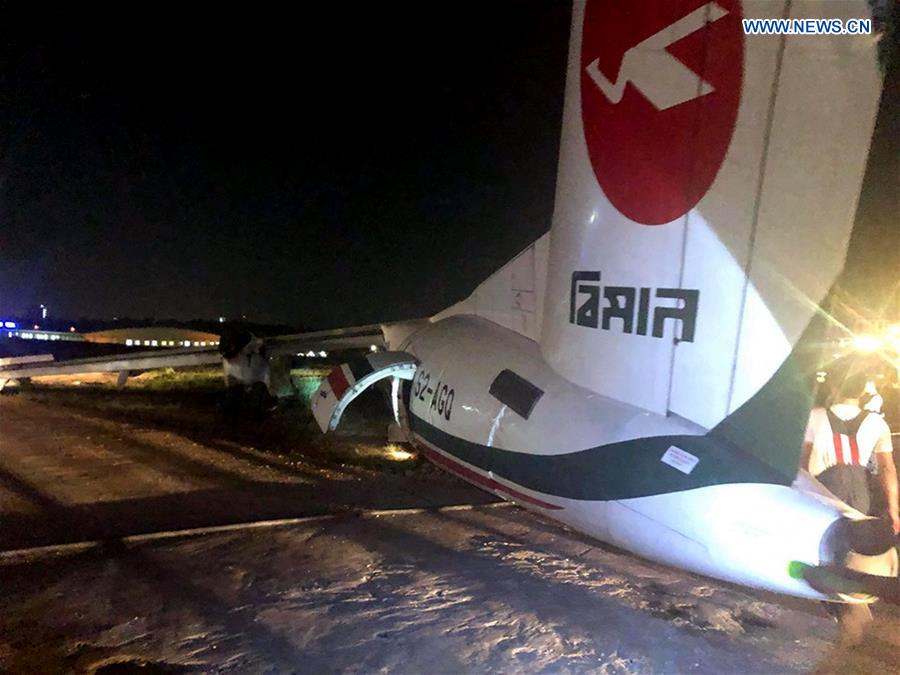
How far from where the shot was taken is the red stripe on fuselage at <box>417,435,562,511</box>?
414 centimetres

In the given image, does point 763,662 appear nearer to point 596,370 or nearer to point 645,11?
point 596,370

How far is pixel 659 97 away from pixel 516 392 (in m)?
2.00

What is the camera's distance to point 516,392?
14.6 feet

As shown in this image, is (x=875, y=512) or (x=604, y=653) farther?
(x=875, y=512)

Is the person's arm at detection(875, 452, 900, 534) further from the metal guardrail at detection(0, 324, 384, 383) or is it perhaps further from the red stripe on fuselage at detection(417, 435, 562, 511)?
the metal guardrail at detection(0, 324, 384, 383)

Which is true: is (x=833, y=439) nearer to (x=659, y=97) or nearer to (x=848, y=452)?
(x=848, y=452)

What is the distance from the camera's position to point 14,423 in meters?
12.2

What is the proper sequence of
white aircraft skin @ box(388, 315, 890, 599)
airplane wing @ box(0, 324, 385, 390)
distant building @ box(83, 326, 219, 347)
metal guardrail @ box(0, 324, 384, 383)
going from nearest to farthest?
1. white aircraft skin @ box(388, 315, 890, 599)
2. airplane wing @ box(0, 324, 385, 390)
3. metal guardrail @ box(0, 324, 384, 383)
4. distant building @ box(83, 326, 219, 347)

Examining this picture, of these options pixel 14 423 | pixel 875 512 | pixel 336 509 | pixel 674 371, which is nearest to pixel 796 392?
pixel 674 371

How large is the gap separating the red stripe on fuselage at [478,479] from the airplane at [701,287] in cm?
4

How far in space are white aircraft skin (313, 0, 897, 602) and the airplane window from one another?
20 millimetres

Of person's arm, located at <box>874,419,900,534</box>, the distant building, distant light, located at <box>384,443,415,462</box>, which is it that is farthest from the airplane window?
the distant building

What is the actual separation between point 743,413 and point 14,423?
42.6 ft

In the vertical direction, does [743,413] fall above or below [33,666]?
above
